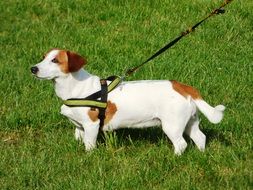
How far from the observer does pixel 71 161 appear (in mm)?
5738

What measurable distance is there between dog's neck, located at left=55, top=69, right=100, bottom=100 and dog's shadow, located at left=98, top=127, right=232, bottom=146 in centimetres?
51

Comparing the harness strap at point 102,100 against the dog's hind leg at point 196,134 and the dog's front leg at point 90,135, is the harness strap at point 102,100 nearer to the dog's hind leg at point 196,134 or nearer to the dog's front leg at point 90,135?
the dog's front leg at point 90,135

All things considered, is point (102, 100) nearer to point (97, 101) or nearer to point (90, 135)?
point (97, 101)

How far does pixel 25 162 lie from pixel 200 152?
1.58 m

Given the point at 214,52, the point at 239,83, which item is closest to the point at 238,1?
the point at 214,52

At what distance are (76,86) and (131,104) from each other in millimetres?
540

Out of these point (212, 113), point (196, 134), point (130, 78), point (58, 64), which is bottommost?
point (130, 78)

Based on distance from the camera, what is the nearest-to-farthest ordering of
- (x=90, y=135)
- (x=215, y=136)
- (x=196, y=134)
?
(x=90, y=135), (x=196, y=134), (x=215, y=136)

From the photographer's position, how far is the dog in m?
5.57

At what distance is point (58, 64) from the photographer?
221 inches

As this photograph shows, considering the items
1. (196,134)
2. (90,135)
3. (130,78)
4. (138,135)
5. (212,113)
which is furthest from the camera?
(130,78)

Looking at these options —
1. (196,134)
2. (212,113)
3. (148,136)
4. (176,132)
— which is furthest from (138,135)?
(212,113)

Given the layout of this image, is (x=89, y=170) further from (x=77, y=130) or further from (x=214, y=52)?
(x=214, y=52)

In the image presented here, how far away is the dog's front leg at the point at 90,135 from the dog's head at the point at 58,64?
1.70ft
